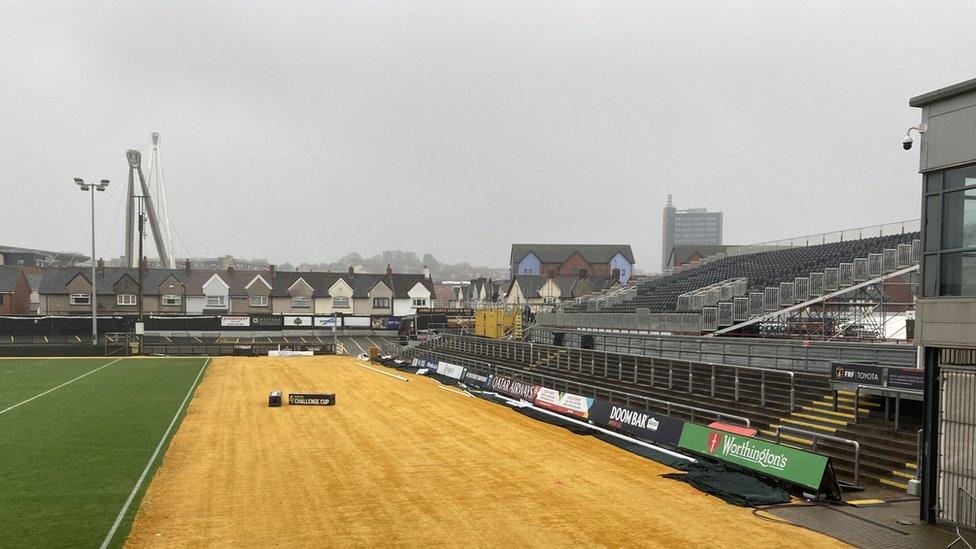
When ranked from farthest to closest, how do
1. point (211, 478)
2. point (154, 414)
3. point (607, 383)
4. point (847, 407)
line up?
point (607, 383)
point (154, 414)
point (847, 407)
point (211, 478)

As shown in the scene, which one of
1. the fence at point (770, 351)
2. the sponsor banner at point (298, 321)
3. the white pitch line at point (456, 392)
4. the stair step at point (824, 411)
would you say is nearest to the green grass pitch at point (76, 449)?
the white pitch line at point (456, 392)

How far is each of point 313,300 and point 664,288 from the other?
56.0 metres

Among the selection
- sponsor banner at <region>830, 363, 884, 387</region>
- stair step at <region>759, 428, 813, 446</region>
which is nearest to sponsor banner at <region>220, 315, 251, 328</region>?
stair step at <region>759, 428, 813, 446</region>

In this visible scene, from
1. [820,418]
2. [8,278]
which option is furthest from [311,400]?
Result: [8,278]

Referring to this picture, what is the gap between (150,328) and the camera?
71.4 meters

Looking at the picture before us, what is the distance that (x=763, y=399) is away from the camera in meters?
23.4

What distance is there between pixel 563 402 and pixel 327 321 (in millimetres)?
54270

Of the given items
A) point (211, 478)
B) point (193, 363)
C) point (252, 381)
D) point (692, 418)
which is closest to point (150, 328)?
point (193, 363)

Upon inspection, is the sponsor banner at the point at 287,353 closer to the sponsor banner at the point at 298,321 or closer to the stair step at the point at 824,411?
the sponsor banner at the point at 298,321

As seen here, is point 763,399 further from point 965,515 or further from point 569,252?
point 569,252

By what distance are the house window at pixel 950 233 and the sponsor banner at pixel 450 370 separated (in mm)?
30916

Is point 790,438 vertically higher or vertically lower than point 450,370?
higher

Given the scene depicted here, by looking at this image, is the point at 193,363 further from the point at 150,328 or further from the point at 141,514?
the point at 141,514

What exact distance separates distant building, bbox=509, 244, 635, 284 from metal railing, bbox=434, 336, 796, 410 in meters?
78.1
